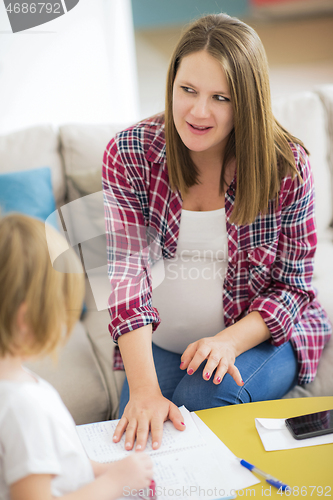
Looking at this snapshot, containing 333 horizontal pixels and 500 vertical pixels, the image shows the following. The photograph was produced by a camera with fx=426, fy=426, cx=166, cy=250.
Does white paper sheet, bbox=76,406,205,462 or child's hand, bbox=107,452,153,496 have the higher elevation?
child's hand, bbox=107,452,153,496

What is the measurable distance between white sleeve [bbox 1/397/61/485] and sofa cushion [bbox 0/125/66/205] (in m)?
1.05

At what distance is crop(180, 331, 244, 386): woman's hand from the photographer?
2.65ft

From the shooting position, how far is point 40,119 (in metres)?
1.94

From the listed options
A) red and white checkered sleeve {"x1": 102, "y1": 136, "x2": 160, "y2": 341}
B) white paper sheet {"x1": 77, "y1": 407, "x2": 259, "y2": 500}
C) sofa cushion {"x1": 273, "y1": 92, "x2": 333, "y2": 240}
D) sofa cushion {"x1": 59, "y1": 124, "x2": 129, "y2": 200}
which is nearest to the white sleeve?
white paper sheet {"x1": 77, "y1": 407, "x2": 259, "y2": 500}

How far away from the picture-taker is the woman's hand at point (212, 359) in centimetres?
81

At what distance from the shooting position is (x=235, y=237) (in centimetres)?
100

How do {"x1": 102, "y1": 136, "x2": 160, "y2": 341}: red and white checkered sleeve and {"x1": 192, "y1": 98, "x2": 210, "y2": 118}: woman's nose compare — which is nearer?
{"x1": 192, "y1": 98, "x2": 210, "y2": 118}: woman's nose

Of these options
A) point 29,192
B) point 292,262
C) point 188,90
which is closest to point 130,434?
point 292,262

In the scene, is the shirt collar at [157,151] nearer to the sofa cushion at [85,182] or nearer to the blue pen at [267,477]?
the sofa cushion at [85,182]

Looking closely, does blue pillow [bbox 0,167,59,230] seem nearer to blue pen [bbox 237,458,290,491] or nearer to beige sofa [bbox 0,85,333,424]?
beige sofa [bbox 0,85,333,424]

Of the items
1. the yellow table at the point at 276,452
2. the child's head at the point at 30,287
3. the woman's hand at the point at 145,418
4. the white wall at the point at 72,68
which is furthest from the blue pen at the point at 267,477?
the white wall at the point at 72,68

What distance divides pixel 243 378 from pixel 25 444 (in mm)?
537

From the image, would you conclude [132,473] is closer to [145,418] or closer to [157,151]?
[145,418]

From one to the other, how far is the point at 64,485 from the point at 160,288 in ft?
1.92
